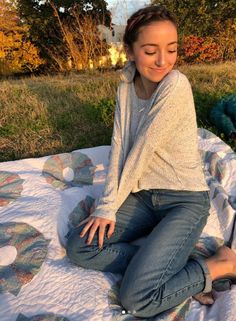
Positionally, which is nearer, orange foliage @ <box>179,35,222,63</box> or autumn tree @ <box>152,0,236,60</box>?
autumn tree @ <box>152,0,236,60</box>

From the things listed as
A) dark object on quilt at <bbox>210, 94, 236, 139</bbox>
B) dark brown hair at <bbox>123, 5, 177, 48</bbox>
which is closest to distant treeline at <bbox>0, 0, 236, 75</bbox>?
dark object on quilt at <bbox>210, 94, 236, 139</bbox>

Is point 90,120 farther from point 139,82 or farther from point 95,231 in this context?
point 95,231

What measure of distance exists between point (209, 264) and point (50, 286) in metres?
0.78

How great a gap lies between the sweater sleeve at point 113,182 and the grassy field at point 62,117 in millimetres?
1393

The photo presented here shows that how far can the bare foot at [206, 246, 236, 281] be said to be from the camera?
5.87 ft

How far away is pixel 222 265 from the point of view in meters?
1.81

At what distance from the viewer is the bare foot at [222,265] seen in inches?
70.5

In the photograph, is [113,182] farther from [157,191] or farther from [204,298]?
[204,298]

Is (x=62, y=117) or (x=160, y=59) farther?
(x=62, y=117)

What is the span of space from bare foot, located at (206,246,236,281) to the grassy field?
1588 mm

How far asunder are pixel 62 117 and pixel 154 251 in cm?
260

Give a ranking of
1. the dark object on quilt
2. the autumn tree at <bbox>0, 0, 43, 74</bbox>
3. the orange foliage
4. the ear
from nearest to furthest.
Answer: the ear, the dark object on quilt, the orange foliage, the autumn tree at <bbox>0, 0, 43, 74</bbox>

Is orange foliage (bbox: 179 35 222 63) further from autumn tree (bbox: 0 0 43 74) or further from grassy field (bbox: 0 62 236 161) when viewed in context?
grassy field (bbox: 0 62 236 161)

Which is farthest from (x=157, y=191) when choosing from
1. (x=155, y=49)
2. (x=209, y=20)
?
(x=209, y=20)
